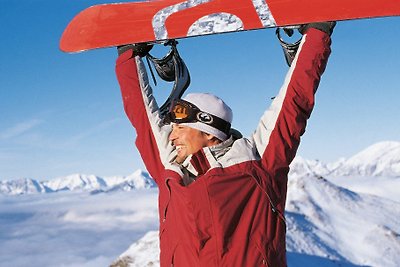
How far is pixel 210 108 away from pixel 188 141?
0.23m

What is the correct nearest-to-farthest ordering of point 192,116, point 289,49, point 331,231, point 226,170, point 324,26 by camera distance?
point 226,170, point 192,116, point 324,26, point 289,49, point 331,231

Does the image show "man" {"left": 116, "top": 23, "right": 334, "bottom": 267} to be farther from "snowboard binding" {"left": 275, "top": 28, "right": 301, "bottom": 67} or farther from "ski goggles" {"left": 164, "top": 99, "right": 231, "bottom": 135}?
"snowboard binding" {"left": 275, "top": 28, "right": 301, "bottom": 67}

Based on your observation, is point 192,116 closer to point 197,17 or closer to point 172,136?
point 172,136

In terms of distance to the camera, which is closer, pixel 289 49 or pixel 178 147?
pixel 178 147

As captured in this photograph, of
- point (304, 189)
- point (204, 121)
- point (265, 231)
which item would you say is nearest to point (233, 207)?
point (265, 231)

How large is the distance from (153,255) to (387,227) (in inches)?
502

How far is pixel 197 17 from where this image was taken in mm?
3793

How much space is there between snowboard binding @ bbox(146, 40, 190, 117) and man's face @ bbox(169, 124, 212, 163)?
77cm

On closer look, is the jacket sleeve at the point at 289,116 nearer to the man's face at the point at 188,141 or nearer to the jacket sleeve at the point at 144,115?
the man's face at the point at 188,141

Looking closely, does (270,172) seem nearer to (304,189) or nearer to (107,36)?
(107,36)

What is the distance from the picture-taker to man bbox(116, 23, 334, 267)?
264cm

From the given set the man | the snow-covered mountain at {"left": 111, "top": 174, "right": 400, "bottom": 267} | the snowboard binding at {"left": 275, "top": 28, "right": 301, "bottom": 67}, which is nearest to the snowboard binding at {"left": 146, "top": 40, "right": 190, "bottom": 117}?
the man

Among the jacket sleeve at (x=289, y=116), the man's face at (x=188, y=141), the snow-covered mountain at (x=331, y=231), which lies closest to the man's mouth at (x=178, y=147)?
the man's face at (x=188, y=141)

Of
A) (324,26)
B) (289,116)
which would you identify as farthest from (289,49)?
(289,116)
